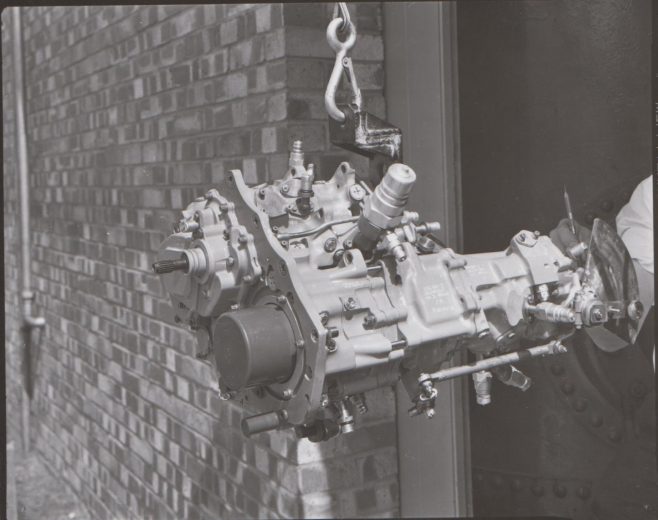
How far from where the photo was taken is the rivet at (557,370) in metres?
1.88

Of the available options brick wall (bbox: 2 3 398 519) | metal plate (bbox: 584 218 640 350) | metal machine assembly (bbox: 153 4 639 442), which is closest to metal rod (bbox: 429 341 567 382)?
metal machine assembly (bbox: 153 4 639 442)

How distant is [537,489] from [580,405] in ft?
0.83

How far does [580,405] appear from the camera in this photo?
192 centimetres

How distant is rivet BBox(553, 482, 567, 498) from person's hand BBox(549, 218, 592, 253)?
62 cm

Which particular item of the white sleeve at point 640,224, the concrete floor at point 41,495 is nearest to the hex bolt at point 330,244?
the white sleeve at point 640,224

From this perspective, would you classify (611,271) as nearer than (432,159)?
Yes

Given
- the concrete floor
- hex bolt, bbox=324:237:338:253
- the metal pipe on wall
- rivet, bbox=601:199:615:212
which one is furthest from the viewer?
the metal pipe on wall

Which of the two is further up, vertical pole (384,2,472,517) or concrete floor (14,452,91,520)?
vertical pole (384,2,472,517)

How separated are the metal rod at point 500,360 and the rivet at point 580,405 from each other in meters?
0.42

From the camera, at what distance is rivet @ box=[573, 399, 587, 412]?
1.91 metres

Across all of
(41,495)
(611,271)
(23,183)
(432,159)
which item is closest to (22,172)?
(23,183)

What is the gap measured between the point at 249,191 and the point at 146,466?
1660mm

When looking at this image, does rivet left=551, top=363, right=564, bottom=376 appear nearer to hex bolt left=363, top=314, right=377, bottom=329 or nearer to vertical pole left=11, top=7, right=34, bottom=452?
hex bolt left=363, top=314, right=377, bottom=329

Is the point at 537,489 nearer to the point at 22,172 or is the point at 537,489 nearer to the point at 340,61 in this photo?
the point at 340,61
